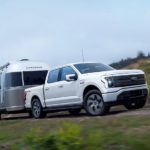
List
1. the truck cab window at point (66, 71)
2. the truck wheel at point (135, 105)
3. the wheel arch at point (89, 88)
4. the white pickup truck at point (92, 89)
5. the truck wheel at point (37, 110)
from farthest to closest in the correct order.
A: the truck wheel at point (37, 110), the truck cab window at point (66, 71), the truck wheel at point (135, 105), the wheel arch at point (89, 88), the white pickup truck at point (92, 89)

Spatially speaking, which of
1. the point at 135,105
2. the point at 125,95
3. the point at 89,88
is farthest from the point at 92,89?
the point at 135,105

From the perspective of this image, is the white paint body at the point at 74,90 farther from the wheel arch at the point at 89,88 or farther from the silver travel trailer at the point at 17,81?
the silver travel trailer at the point at 17,81

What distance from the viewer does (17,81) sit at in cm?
2048

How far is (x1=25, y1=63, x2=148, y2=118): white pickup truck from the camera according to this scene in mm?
15469

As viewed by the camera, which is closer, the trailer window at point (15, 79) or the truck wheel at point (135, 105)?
the truck wheel at point (135, 105)

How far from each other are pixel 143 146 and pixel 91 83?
8.24m

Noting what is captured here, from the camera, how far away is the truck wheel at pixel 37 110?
18.8m

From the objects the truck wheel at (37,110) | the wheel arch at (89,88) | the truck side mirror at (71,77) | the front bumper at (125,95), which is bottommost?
the truck wheel at (37,110)

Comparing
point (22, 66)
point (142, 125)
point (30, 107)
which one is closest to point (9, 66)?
point (22, 66)

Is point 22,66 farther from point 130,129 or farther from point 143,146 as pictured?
point 143,146

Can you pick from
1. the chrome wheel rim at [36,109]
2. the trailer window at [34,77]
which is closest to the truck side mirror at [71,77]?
the chrome wheel rim at [36,109]

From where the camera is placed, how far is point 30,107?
19.6 m

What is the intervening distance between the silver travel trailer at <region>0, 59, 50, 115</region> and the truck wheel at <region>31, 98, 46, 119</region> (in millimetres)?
1088

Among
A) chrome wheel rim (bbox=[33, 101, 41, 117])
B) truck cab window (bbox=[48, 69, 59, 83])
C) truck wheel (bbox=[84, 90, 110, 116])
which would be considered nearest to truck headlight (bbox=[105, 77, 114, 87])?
truck wheel (bbox=[84, 90, 110, 116])
